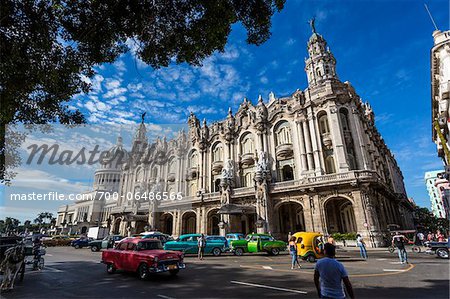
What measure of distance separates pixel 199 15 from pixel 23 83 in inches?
252

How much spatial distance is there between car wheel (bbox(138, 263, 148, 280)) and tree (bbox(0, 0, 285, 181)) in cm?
746

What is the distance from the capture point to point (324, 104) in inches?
1228

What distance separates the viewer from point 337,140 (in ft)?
94.3

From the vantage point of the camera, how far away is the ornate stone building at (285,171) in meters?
26.2

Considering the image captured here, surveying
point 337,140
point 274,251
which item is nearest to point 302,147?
point 337,140

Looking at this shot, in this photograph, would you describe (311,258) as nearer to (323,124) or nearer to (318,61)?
(323,124)

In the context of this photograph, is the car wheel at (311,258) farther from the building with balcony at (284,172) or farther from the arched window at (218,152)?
the arched window at (218,152)

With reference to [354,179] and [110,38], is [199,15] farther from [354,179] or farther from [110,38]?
[354,179]

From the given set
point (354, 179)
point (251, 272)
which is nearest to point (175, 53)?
point (251, 272)

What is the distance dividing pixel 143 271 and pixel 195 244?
31.4ft

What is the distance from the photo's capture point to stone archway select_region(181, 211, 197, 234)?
37.8 meters

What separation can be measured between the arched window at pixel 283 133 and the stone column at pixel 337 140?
589cm

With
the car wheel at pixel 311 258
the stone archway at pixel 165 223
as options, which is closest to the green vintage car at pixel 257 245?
the car wheel at pixel 311 258

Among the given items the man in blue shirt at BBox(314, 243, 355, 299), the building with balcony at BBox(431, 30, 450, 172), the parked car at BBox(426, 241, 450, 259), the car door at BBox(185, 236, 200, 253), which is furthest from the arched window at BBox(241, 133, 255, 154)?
the man in blue shirt at BBox(314, 243, 355, 299)
